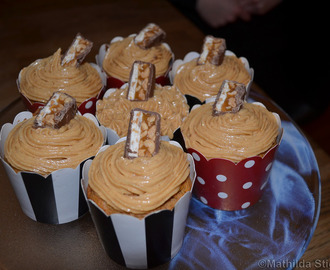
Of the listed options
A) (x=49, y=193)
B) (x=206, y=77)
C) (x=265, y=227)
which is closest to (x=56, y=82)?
(x=49, y=193)

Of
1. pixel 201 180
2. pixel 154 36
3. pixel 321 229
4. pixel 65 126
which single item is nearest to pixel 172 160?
pixel 201 180

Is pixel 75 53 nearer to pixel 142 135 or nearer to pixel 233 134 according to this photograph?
pixel 142 135

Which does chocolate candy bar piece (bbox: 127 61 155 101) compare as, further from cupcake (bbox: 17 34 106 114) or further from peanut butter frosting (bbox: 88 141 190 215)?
peanut butter frosting (bbox: 88 141 190 215)

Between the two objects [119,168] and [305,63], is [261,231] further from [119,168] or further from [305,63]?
[305,63]

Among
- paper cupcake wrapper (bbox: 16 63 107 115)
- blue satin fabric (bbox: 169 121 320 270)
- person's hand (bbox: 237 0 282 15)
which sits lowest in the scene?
person's hand (bbox: 237 0 282 15)

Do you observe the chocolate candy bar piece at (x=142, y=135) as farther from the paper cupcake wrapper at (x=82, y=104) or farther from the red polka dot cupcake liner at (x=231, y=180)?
the paper cupcake wrapper at (x=82, y=104)

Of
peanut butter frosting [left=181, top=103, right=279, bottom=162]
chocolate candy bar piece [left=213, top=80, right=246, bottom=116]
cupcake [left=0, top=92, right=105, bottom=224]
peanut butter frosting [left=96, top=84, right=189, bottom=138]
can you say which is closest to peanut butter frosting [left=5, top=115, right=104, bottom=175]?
cupcake [left=0, top=92, right=105, bottom=224]

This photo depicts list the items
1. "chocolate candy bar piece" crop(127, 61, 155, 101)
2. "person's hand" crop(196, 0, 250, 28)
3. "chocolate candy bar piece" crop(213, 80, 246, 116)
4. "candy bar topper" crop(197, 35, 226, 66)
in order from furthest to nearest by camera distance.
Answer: "person's hand" crop(196, 0, 250, 28) < "candy bar topper" crop(197, 35, 226, 66) < "chocolate candy bar piece" crop(127, 61, 155, 101) < "chocolate candy bar piece" crop(213, 80, 246, 116)
